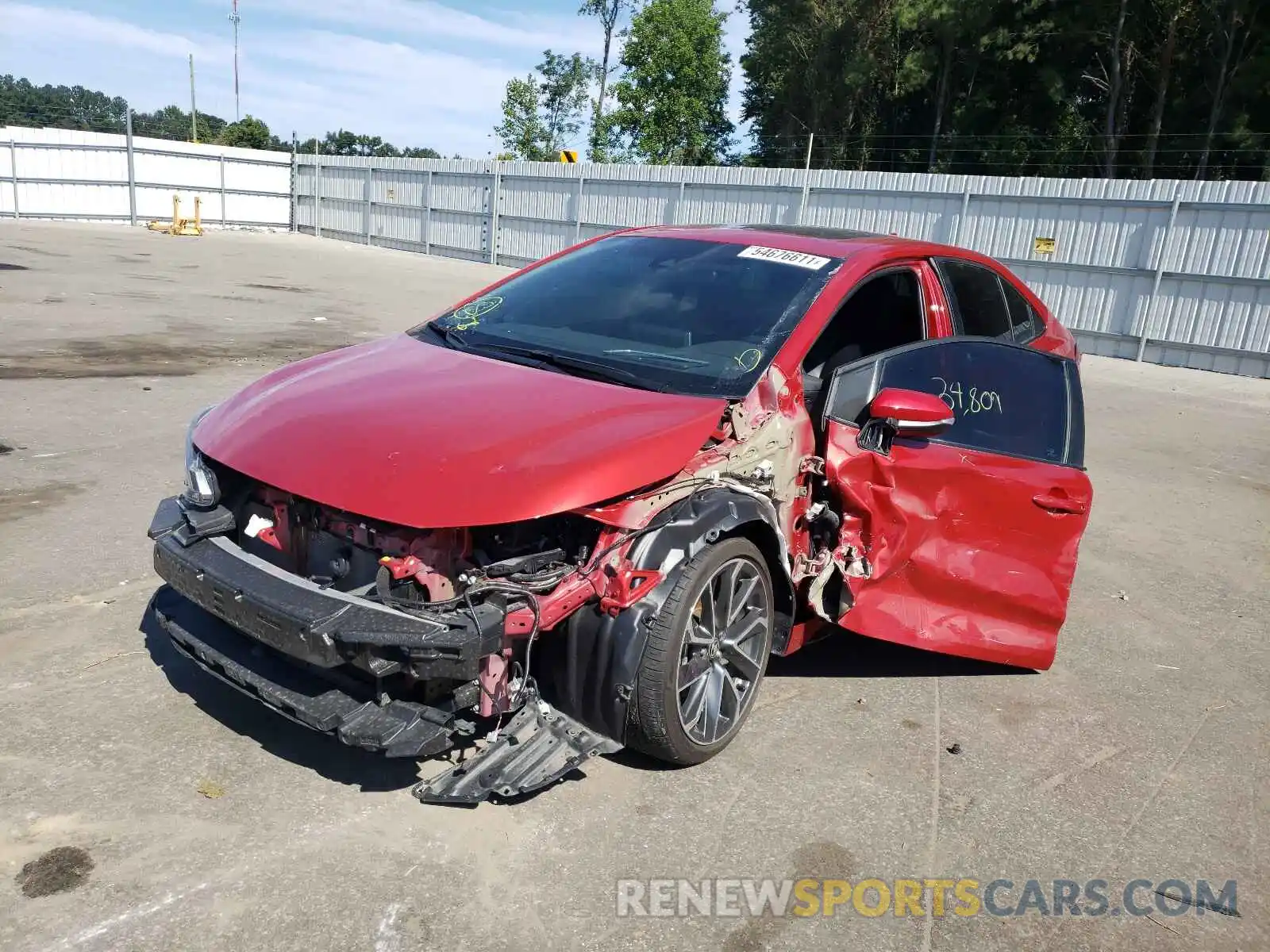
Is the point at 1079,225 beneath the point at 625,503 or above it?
above

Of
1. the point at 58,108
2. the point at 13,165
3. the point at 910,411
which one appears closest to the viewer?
the point at 910,411

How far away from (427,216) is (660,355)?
27.1 m

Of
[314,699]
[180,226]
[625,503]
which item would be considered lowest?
[180,226]

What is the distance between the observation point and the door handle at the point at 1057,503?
159 inches

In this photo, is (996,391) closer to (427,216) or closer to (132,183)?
(427,216)

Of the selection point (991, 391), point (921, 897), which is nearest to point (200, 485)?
point (921, 897)

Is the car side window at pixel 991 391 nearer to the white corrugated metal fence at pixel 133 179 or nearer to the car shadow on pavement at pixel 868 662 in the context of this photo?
the car shadow on pavement at pixel 868 662

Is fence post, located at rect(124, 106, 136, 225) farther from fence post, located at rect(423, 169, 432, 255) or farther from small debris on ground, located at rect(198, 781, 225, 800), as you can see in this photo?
small debris on ground, located at rect(198, 781, 225, 800)

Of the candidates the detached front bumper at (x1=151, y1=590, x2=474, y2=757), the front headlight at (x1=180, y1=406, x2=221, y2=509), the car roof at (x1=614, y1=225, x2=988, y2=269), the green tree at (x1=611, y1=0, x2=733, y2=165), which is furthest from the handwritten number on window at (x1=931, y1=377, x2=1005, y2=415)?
the green tree at (x1=611, y1=0, x2=733, y2=165)

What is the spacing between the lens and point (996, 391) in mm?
4125

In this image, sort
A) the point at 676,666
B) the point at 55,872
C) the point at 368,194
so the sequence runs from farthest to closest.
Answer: the point at 368,194
the point at 676,666
the point at 55,872

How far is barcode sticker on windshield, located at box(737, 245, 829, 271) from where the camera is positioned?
160 inches

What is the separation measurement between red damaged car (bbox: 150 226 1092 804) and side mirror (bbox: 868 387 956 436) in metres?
0.01

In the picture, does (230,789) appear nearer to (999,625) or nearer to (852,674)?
(852,674)
